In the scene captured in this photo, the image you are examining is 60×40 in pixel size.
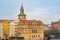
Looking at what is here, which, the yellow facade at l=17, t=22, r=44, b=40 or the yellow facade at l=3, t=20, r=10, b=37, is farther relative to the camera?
the yellow facade at l=3, t=20, r=10, b=37

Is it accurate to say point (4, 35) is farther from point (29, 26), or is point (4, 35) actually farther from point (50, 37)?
point (50, 37)

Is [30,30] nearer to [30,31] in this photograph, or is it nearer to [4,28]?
[30,31]

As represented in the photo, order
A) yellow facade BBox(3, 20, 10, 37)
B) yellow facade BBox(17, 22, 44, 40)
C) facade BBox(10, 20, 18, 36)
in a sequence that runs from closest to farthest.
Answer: yellow facade BBox(17, 22, 44, 40), facade BBox(10, 20, 18, 36), yellow facade BBox(3, 20, 10, 37)

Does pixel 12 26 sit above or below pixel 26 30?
above

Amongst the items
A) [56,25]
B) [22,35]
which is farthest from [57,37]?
[22,35]

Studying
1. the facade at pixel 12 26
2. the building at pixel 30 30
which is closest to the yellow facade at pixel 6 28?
the facade at pixel 12 26

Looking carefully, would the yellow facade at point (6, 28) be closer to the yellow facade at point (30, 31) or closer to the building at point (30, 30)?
the building at point (30, 30)

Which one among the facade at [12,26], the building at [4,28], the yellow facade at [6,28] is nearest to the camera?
the facade at [12,26]

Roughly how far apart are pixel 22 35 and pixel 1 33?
10.4 feet

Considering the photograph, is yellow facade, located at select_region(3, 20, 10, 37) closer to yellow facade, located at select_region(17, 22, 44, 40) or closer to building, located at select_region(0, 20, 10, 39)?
building, located at select_region(0, 20, 10, 39)

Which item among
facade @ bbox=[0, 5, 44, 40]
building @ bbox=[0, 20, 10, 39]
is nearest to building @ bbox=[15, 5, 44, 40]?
facade @ bbox=[0, 5, 44, 40]

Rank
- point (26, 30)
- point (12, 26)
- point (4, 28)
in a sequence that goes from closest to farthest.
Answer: point (26, 30) < point (12, 26) < point (4, 28)

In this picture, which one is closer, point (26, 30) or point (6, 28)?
point (26, 30)

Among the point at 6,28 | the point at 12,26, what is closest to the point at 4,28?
the point at 6,28
